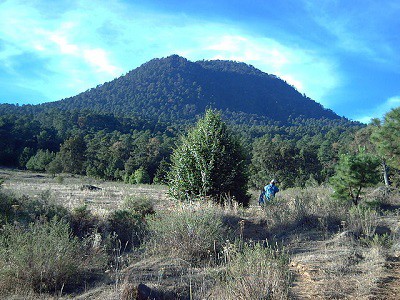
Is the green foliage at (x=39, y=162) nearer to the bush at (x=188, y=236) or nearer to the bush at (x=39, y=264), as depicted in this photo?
the bush at (x=188, y=236)

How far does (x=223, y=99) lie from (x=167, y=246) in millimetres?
154933

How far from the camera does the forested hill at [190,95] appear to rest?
125438 mm

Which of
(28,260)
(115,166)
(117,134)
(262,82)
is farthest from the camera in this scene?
(262,82)

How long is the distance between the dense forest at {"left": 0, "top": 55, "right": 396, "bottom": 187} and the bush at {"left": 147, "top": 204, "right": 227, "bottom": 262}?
239 inches

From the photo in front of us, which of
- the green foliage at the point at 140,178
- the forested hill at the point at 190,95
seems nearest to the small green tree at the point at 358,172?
the green foliage at the point at 140,178

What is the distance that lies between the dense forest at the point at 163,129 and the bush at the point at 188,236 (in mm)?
6070

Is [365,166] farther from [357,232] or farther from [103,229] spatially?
[103,229]

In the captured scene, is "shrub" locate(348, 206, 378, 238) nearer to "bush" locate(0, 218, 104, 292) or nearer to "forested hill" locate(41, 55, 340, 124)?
"bush" locate(0, 218, 104, 292)

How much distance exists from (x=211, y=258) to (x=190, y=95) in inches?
5542

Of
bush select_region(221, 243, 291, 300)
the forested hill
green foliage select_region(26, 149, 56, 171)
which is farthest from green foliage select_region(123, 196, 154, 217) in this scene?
the forested hill

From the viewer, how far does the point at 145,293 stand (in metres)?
3.70

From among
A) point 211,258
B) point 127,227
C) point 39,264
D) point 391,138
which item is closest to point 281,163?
point 391,138

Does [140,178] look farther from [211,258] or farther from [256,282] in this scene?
[256,282]

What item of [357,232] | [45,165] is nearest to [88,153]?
[45,165]
